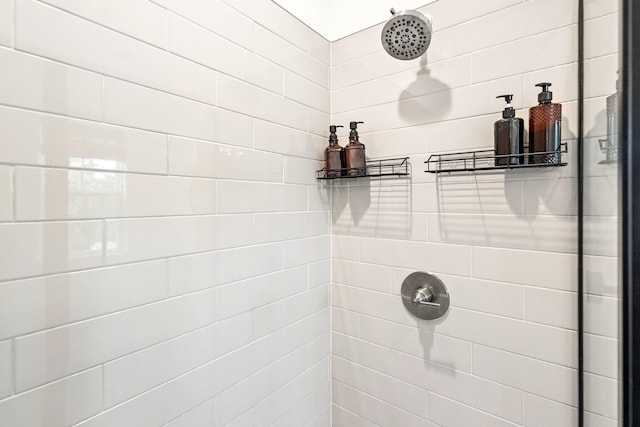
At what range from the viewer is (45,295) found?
58cm

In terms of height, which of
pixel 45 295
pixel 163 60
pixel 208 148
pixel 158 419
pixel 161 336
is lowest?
pixel 158 419

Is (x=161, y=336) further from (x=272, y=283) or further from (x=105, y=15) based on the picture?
(x=105, y=15)

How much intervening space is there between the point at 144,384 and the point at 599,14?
1.36m

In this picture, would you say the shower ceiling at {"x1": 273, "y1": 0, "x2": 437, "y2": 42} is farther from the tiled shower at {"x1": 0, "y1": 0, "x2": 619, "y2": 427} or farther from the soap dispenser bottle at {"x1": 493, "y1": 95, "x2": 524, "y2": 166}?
the soap dispenser bottle at {"x1": 493, "y1": 95, "x2": 524, "y2": 166}

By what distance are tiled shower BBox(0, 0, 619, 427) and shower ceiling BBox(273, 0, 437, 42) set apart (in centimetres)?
5

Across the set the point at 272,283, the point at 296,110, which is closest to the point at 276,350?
the point at 272,283

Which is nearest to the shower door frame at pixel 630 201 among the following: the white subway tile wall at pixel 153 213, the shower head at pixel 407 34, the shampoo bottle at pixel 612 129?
the shampoo bottle at pixel 612 129

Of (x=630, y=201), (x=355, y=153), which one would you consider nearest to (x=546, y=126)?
(x=630, y=201)

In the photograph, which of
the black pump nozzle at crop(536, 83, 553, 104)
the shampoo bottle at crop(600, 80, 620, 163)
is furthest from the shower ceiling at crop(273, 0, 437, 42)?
the shampoo bottle at crop(600, 80, 620, 163)

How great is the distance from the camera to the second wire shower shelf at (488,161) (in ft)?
2.62

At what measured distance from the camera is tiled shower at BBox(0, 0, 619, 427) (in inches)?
23.1

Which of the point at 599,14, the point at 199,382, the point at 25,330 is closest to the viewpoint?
the point at 25,330

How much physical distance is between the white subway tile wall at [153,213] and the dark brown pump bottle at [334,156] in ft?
0.31

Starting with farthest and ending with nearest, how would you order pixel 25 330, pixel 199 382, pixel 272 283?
1. pixel 272 283
2. pixel 199 382
3. pixel 25 330
